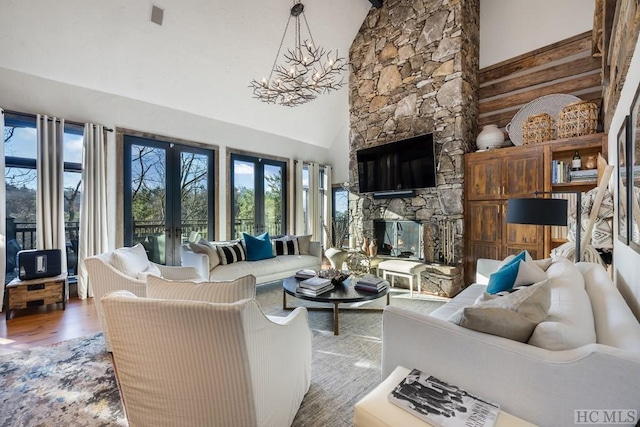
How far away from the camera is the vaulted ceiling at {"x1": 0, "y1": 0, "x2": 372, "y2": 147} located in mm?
3367

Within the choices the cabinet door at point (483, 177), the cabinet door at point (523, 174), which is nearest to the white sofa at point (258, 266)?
the cabinet door at point (483, 177)

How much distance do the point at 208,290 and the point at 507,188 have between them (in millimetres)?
4130

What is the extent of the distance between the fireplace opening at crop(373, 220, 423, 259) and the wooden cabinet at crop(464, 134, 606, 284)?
0.77 m

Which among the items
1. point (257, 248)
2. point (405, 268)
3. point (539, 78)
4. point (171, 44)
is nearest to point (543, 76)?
point (539, 78)

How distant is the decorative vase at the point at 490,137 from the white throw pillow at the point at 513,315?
142 inches

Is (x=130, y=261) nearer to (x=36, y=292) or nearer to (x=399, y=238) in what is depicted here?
(x=36, y=292)

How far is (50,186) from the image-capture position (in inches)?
144

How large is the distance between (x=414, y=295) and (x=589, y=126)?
9.82 feet

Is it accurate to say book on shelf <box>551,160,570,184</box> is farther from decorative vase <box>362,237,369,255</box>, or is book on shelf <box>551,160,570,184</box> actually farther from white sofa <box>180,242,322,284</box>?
white sofa <box>180,242,322,284</box>

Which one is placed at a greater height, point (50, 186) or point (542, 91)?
point (542, 91)

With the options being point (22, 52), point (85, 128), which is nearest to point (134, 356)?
point (85, 128)

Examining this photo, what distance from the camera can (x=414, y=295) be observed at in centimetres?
413

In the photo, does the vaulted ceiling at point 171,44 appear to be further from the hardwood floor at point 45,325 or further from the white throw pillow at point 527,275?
the white throw pillow at point 527,275

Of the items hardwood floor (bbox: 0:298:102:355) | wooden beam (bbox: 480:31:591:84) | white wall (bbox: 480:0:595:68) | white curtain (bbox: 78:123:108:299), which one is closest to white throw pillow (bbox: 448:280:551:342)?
hardwood floor (bbox: 0:298:102:355)
